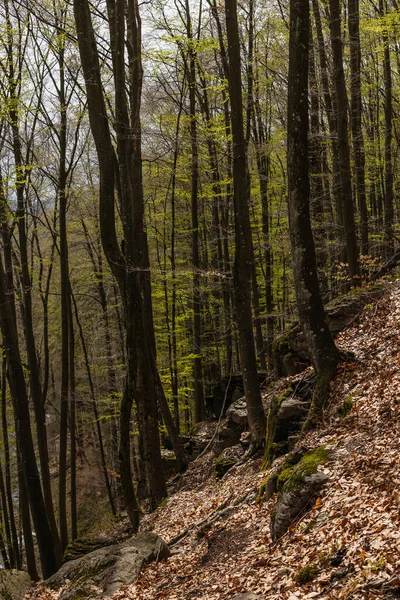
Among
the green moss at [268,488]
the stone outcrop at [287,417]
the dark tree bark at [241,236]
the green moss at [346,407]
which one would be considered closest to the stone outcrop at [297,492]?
the green moss at [268,488]

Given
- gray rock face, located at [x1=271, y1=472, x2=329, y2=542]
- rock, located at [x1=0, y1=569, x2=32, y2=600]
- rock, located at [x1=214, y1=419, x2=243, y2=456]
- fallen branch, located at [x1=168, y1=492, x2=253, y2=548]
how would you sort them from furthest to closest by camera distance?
1. rock, located at [x1=214, y1=419, x2=243, y2=456]
2. rock, located at [x1=0, y1=569, x2=32, y2=600]
3. fallen branch, located at [x1=168, y1=492, x2=253, y2=548]
4. gray rock face, located at [x1=271, y1=472, x2=329, y2=542]

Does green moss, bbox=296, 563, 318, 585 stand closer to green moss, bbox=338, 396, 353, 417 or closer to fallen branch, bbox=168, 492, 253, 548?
green moss, bbox=338, 396, 353, 417

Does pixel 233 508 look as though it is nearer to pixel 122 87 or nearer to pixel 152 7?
pixel 122 87

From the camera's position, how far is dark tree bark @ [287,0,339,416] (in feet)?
25.1

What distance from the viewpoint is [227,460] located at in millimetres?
11734

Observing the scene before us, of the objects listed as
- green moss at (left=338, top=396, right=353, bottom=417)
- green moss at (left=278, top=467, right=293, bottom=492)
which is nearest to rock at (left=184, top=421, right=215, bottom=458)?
green moss at (left=338, top=396, right=353, bottom=417)

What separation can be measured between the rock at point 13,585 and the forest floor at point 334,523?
0.35 meters

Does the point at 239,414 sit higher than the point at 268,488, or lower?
lower

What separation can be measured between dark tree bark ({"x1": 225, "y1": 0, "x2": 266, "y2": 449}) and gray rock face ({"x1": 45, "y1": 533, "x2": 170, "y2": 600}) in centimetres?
326

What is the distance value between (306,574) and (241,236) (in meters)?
6.79

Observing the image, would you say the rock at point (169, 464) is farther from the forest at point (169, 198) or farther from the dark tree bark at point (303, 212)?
the dark tree bark at point (303, 212)

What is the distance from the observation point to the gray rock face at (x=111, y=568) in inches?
288

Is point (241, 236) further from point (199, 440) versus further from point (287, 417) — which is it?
point (199, 440)

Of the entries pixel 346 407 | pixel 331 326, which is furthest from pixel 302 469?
pixel 331 326
